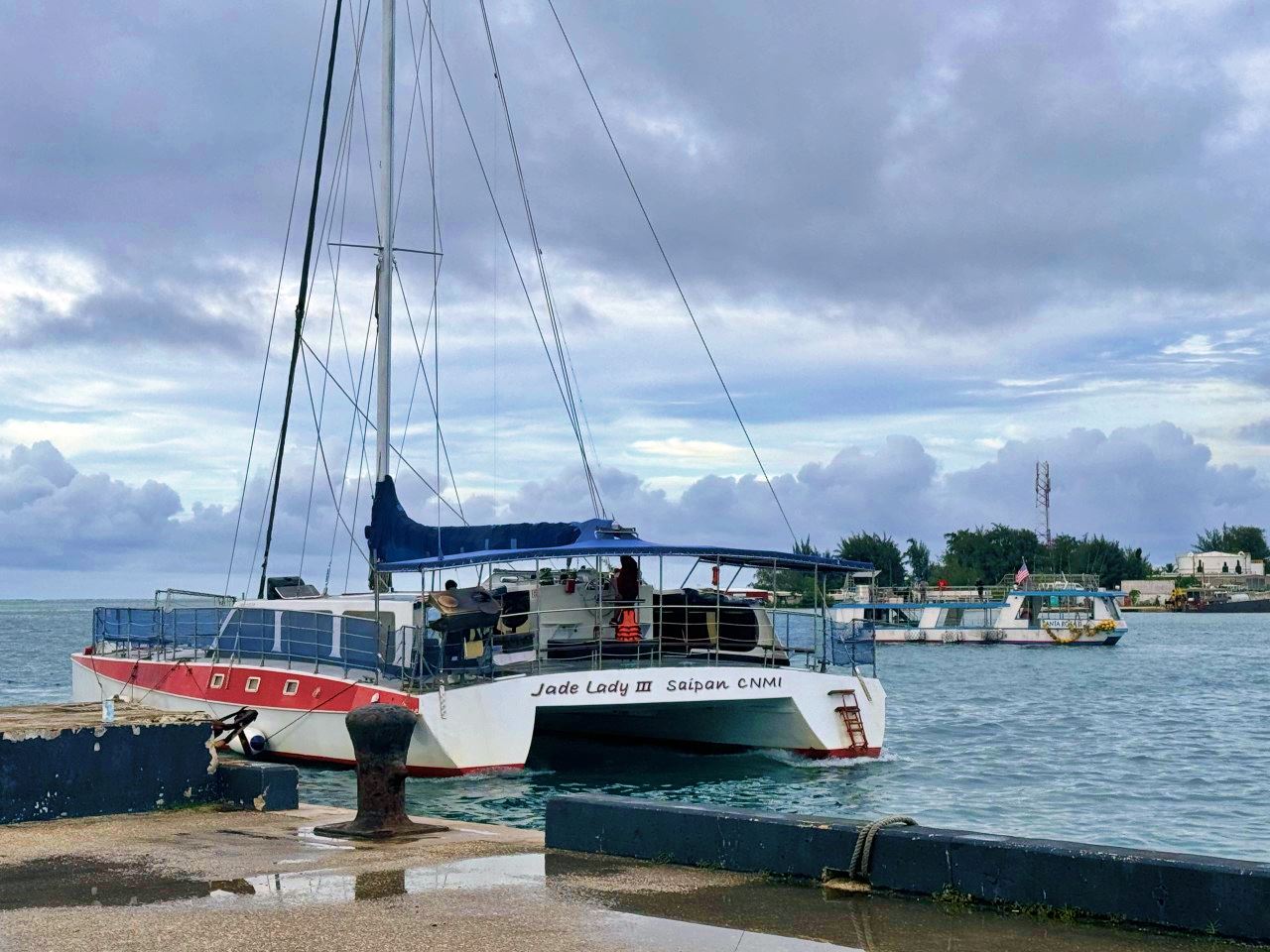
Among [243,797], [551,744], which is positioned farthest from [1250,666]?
[243,797]

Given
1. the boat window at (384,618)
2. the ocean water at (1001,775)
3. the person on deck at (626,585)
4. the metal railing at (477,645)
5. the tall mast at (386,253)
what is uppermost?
the tall mast at (386,253)

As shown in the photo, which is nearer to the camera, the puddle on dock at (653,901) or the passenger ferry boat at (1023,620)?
the puddle on dock at (653,901)

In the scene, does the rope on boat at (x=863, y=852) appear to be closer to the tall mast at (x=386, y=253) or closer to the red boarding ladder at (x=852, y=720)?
the red boarding ladder at (x=852, y=720)

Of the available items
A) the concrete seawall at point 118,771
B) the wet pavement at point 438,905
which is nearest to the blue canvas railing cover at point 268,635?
the concrete seawall at point 118,771

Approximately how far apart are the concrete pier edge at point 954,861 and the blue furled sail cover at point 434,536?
37.7ft

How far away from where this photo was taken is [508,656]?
71.8 feet

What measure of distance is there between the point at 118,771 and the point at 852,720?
509 inches

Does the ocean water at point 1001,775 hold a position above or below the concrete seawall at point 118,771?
below

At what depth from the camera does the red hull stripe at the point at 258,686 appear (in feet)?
67.0

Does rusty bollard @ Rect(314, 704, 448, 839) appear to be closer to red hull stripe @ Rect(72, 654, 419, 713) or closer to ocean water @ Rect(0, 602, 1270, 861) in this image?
ocean water @ Rect(0, 602, 1270, 861)

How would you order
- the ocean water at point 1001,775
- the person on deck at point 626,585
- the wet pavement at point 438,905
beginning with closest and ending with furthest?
the wet pavement at point 438,905 < the ocean water at point 1001,775 < the person on deck at point 626,585

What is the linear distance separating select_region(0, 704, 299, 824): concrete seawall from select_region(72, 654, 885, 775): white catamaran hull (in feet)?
18.8

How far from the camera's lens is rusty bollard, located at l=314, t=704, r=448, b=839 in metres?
11.3

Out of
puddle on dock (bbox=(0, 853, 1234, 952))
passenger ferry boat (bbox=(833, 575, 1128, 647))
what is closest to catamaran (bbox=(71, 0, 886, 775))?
puddle on dock (bbox=(0, 853, 1234, 952))
